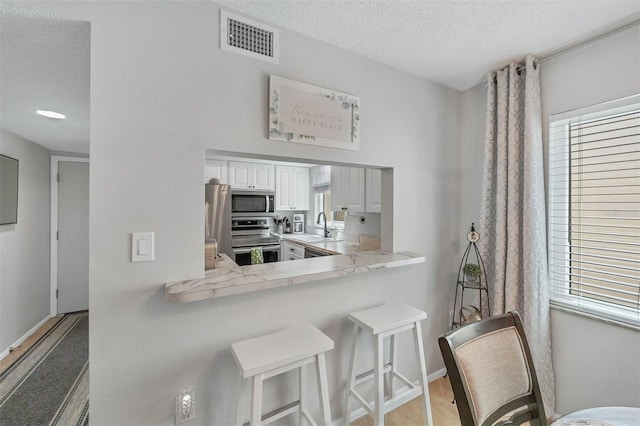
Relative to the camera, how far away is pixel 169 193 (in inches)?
46.4

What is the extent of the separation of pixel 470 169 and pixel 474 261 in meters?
0.79

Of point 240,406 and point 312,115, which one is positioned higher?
point 312,115

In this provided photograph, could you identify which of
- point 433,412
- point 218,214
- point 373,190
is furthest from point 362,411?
point 218,214

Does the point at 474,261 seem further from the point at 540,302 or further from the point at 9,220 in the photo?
the point at 9,220

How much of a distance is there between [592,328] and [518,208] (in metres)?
0.83

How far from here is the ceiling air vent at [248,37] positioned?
129 centimetres

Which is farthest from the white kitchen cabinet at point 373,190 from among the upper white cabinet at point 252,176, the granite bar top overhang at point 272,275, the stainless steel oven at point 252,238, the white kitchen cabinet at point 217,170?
the white kitchen cabinet at point 217,170

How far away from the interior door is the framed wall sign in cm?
344

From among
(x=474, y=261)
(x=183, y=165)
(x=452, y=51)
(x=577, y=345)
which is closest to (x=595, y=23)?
(x=452, y=51)

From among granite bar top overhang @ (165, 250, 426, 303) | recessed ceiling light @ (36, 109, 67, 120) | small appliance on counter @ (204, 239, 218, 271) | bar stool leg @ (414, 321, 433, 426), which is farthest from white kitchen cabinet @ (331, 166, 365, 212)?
recessed ceiling light @ (36, 109, 67, 120)

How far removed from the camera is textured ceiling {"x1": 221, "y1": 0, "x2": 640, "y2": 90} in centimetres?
128

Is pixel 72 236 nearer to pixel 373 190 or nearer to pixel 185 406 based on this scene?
pixel 185 406

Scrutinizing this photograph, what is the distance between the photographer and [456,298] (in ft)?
7.22

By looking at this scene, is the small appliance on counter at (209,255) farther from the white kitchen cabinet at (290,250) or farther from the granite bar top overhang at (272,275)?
the white kitchen cabinet at (290,250)
